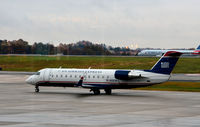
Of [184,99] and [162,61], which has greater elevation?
[162,61]

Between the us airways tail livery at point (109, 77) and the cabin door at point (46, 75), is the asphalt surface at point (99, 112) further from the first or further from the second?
the cabin door at point (46, 75)

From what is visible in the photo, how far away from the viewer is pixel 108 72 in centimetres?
→ 5278

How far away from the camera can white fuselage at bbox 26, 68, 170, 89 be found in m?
50.8

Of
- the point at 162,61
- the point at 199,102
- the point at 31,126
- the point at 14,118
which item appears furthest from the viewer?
the point at 162,61

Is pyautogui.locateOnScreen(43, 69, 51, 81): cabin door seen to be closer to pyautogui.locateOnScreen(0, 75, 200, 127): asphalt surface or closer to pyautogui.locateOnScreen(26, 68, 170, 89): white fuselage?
pyautogui.locateOnScreen(26, 68, 170, 89): white fuselage

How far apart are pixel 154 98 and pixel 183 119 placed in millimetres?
17157

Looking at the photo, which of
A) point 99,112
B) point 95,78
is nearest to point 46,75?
point 95,78

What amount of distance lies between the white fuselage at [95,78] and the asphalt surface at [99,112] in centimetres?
260

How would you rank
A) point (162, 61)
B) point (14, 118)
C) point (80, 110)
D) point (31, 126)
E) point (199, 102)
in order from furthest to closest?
point (162, 61) → point (199, 102) → point (80, 110) → point (14, 118) → point (31, 126)

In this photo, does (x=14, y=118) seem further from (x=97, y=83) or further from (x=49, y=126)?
(x=97, y=83)

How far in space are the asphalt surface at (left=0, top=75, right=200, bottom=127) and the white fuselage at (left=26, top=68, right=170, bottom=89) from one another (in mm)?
2600

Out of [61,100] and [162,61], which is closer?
[61,100]

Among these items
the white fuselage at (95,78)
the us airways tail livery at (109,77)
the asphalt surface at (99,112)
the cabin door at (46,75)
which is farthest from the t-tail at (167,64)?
the cabin door at (46,75)

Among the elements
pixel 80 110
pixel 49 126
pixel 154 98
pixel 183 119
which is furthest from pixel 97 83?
pixel 49 126
